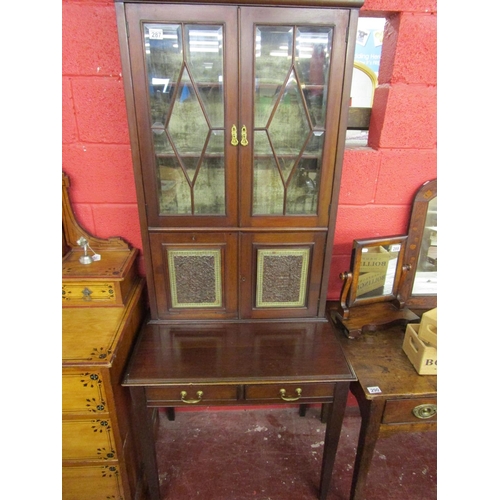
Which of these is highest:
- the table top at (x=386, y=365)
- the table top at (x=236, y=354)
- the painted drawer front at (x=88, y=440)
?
the table top at (x=236, y=354)

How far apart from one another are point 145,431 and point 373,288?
1129 millimetres

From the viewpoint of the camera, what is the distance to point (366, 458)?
4.43 ft

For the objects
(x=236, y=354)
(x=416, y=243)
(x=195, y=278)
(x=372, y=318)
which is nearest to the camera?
(x=236, y=354)

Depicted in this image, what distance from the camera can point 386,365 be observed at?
1.36m

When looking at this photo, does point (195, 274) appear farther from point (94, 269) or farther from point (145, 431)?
point (145, 431)

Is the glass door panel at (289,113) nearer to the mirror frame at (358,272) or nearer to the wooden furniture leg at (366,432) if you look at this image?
the mirror frame at (358,272)

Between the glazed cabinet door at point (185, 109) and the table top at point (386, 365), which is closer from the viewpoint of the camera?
the glazed cabinet door at point (185, 109)

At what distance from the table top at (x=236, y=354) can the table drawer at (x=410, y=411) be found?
19cm

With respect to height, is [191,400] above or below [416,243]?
below

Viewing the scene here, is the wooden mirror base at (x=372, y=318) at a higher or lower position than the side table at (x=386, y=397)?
higher

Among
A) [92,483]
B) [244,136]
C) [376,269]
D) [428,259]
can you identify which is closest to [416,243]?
[428,259]

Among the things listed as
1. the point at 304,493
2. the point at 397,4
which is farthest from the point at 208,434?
the point at 397,4

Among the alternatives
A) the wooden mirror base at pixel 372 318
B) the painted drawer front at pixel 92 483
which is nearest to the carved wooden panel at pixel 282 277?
the wooden mirror base at pixel 372 318

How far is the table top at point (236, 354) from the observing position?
1.24 meters
